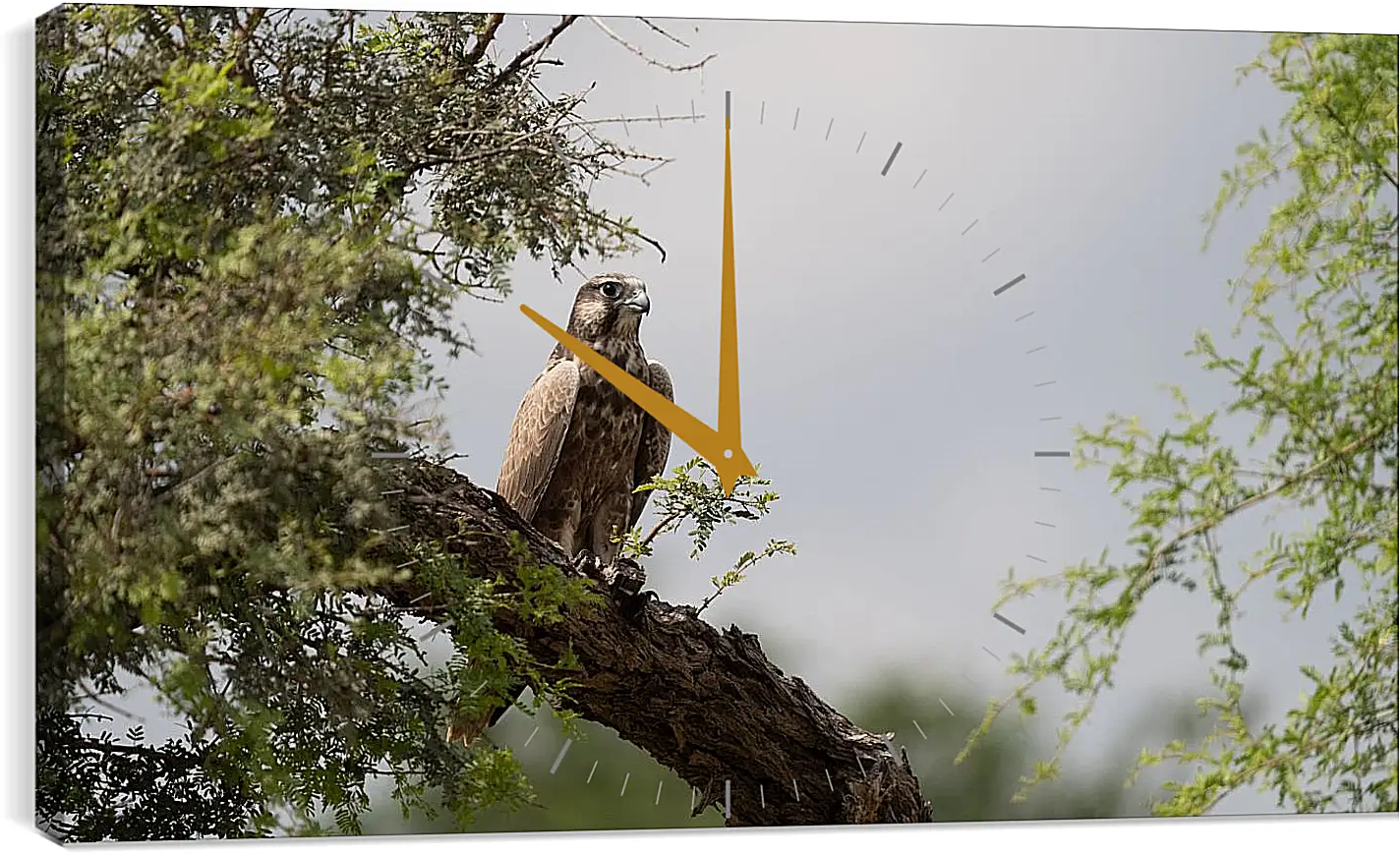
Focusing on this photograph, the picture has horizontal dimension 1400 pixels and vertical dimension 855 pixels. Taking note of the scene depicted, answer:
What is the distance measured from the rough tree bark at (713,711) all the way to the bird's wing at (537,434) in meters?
0.04

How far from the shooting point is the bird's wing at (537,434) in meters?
2.51

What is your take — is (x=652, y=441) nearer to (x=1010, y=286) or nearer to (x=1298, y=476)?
(x=1010, y=286)

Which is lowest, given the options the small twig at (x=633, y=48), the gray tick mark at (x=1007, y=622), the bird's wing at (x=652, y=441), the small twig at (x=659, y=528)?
the gray tick mark at (x=1007, y=622)

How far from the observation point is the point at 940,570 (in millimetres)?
2643

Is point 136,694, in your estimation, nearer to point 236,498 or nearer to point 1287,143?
point 236,498

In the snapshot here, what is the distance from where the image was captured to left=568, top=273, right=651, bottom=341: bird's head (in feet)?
8.36

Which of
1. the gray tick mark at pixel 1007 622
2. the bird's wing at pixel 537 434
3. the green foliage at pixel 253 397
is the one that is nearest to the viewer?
the green foliage at pixel 253 397

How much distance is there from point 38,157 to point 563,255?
77 centimetres

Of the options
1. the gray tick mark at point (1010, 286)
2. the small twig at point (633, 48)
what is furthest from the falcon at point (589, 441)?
the gray tick mark at point (1010, 286)

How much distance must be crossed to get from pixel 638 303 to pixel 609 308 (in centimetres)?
5

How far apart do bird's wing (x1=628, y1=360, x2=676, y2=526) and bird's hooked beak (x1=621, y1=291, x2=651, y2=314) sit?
3.3 inches

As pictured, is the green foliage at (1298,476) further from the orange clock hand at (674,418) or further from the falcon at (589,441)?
the falcon at (589,441)

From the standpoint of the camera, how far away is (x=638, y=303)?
2555 mm

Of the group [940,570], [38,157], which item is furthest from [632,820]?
[38,157]
